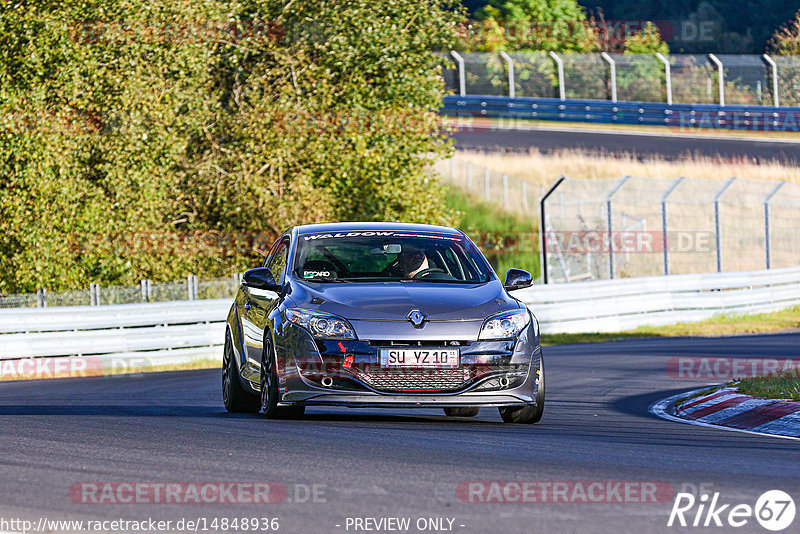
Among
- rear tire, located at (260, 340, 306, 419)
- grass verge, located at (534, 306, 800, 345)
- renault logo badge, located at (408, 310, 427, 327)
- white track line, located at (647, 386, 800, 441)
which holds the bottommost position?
grass verge, located at (534, 306, 800, 345)

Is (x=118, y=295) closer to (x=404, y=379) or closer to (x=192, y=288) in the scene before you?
(x=192, y=288)

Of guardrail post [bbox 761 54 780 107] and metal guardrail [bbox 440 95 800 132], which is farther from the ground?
guardrail post [bbox 761 54 780 107]

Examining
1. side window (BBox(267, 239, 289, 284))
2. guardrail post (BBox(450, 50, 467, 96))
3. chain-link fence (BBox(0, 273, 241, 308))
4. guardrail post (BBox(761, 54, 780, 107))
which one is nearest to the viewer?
side window (BBox(267, 239, 289, 284))

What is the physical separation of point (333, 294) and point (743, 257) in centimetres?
2933

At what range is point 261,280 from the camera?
11125mm

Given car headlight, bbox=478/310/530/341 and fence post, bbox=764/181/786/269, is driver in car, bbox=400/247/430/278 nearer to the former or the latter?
car headlight, bbox=478/310/530/341

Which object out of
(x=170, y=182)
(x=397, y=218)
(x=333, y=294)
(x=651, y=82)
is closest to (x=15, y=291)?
(x=170, y=182)

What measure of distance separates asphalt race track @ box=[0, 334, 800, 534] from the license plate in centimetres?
49

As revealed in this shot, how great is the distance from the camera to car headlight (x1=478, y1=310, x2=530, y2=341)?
404 inches

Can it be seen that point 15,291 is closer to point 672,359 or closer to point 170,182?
point 170,182

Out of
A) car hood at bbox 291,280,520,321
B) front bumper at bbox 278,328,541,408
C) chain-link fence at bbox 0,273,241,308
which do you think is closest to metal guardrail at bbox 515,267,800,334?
chain-link fence at bbox 0,273,241,308

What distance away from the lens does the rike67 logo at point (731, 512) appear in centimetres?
647

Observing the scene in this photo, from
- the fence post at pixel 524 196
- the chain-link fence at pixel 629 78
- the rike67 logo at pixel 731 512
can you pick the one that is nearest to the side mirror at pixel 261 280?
the rike67 logo at pixel 731 512

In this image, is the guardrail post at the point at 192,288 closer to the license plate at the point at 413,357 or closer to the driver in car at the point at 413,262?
the driver in car at the point at 413,262
